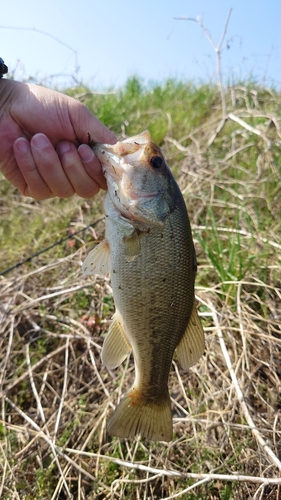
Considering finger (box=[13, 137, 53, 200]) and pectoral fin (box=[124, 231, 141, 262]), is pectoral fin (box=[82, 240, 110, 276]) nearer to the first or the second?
pectoral fin (box=[124, 231, 141, 262])

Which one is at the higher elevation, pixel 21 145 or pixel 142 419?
pixel 21 145

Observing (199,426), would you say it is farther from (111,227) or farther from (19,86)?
(19,86)

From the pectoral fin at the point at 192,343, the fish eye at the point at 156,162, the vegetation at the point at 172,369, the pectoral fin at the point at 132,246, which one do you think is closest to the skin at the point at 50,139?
the fish eye at the point at 156,162

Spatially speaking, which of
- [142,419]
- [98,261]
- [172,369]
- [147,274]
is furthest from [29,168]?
[172,369]

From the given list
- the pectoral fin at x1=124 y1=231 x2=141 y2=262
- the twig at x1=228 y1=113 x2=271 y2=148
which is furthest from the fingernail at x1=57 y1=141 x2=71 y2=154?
the twig at x1=228 y1=113 x2=271 y2=148

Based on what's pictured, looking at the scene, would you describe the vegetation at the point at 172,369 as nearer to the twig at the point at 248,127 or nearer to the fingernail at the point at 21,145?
the twig at the point at 248,127

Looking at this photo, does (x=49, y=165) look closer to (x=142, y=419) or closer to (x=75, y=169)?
(x=75, y=169)

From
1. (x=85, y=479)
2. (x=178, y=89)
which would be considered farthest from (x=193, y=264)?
(x=178, y=89)
